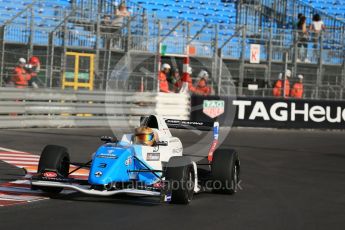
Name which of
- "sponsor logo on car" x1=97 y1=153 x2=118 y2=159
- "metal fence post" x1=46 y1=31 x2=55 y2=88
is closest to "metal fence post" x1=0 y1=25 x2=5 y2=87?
"metal fence post" x1=46 y1=31 x2=55 y2=88

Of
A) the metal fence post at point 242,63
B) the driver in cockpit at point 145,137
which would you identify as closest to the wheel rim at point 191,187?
the driver in cockpit at point 145,137

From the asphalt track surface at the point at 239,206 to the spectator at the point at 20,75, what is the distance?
5.46 meters

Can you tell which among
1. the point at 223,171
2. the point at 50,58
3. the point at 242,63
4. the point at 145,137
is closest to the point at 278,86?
the point at 242,63

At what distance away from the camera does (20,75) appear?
20.7m

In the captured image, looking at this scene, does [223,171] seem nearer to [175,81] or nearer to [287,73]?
[175,81]

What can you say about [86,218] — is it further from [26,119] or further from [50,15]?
[50,15]

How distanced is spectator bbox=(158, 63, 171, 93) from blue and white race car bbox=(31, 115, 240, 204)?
14391 millimetres

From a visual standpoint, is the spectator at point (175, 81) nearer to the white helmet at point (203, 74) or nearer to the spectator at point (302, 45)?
the white helmet at point (203, 74)

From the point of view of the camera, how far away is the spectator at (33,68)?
68.7 ft

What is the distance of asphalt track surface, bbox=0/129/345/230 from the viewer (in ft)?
24.0

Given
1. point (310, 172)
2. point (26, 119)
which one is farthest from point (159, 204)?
point (26, 119)

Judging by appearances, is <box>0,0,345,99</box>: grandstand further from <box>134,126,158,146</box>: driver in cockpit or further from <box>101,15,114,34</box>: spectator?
<box>134,126,158,146</box>: driver in cockpit

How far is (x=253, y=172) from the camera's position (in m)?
12.7

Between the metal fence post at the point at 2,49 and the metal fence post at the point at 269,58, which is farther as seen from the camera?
the metal fence post at the point at 269,58
